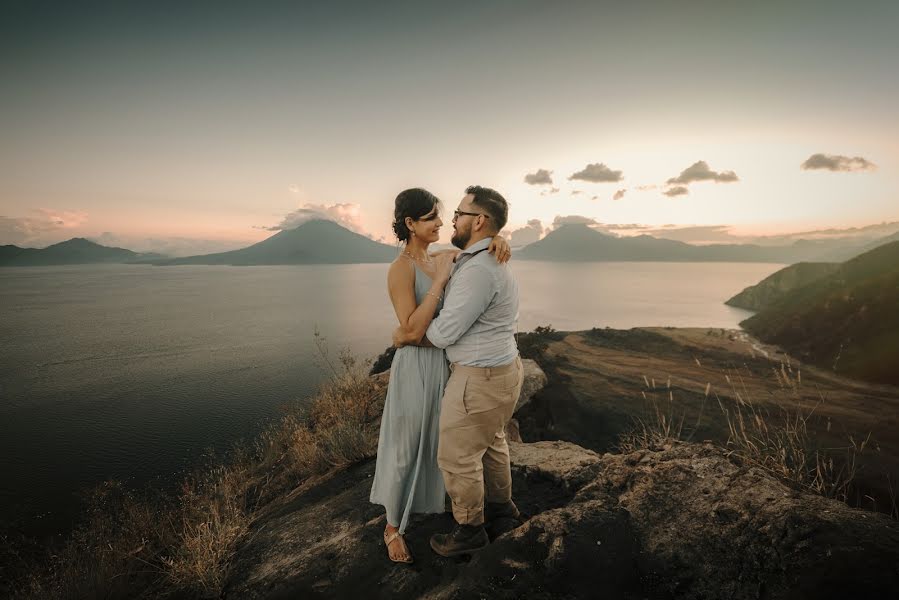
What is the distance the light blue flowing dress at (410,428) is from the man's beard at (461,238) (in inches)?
14.0

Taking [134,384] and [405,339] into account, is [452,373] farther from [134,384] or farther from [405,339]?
[134,384]

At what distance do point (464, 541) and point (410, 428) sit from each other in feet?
2.92

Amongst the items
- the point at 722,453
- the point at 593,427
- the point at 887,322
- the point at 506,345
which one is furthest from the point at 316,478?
the point at 887,322

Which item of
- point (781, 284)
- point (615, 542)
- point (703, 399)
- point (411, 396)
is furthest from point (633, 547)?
point (781, 284)

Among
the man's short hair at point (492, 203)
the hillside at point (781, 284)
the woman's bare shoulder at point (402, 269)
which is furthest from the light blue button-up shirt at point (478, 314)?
the hillside at point (781, 284)

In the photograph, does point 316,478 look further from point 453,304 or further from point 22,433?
point 22,433

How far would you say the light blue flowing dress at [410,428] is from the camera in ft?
9.53

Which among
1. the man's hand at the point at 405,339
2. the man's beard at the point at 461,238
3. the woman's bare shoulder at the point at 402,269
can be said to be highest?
the man's beard at the point at 461,238

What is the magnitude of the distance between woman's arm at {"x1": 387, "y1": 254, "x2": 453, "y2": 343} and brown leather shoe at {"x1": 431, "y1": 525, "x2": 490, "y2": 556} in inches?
58.1

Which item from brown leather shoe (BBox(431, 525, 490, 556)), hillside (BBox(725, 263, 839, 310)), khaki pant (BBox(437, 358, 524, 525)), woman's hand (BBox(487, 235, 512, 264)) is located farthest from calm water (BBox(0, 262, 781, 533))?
woman's hand (BBox(487, 235, 512, 264))

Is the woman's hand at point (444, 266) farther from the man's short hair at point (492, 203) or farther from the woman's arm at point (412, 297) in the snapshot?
the man's short hair at point (492, 203)

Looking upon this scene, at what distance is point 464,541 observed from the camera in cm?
277

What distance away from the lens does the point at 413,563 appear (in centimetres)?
289

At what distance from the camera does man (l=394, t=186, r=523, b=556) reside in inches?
93.4
